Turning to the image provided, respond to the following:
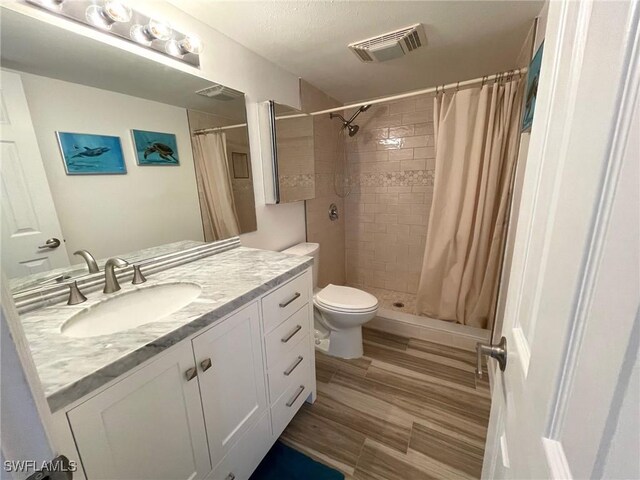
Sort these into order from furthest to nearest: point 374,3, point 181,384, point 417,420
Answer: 1. point 417,420
2. point 374,3
3. point 181,384

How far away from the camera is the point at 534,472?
0.39 meters

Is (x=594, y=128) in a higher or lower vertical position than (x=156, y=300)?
higher

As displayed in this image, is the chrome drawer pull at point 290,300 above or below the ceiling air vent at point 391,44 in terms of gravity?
below

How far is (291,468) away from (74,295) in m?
1.20

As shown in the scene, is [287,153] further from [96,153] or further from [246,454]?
[246,454]

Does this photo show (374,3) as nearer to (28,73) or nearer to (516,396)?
(28,73)

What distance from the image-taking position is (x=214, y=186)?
146cm

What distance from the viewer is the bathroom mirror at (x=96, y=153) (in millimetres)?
850

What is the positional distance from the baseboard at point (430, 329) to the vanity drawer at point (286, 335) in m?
1.07

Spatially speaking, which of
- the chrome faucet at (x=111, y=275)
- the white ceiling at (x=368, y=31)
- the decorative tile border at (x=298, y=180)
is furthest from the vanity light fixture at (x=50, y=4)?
the decorative tile border at (x=298, y=180)

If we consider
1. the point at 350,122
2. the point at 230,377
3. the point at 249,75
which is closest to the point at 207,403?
the point at 230,377

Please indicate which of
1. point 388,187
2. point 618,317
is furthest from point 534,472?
point 388,187

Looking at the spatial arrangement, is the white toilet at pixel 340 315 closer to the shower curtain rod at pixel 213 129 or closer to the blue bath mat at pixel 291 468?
the blue bath mat at pixel 291 468

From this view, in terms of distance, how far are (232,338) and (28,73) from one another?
3.65ft
